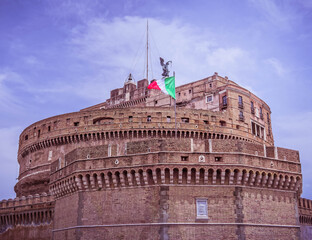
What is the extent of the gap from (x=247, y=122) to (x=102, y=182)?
30.3 meters

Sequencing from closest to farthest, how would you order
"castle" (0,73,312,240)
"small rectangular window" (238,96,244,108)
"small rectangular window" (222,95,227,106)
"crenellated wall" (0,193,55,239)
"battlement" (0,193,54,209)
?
"castle" (0,73,312,240)
"crenellated wall" (0,193,55,239)
"battlement" (0,193,54,209)
"small rectangular window" (222,95,227,106)
"small rectangular window" (238,96,244,108)

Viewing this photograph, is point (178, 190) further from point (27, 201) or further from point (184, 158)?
point (27, 201)

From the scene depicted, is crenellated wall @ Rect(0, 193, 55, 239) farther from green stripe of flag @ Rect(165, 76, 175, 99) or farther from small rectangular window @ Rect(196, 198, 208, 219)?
small rectangular window @ Rect(196, 198, 208, 219)

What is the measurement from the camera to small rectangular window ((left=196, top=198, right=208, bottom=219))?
793 inches

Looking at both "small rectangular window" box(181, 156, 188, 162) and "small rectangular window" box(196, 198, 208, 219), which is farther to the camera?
"small rectangular window" box(181, 156, 188, 162)

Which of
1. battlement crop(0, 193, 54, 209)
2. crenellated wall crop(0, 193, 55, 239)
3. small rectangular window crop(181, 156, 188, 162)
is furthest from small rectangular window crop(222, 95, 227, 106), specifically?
small rectangular window crop(181, 156, 188, 162)

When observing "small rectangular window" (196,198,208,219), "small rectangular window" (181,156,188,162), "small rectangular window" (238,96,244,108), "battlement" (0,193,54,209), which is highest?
"small rectangular window" (238,96,244,108)

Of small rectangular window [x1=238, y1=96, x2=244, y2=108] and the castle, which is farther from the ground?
small rectangular window [x1=238, y1=96, x2=244, y2=108]

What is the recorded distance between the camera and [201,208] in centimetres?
2028

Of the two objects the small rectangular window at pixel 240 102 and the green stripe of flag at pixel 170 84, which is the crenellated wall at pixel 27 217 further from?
the small rectangular window at pixel 240 102

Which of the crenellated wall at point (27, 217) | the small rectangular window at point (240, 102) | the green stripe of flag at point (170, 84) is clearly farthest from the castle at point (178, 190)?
the small rectangular window at point (240, 102)

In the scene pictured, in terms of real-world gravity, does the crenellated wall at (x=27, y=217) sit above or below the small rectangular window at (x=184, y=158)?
below

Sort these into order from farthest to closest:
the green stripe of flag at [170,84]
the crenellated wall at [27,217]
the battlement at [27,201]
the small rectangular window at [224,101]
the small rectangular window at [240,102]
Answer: the small rectangular window at [240,102], the small rectangular window at [224,101], the battlement at [27,201], the crenellated wall at [27,217], the green stripe of flag at [170,84]

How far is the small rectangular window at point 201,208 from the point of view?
2013cm
